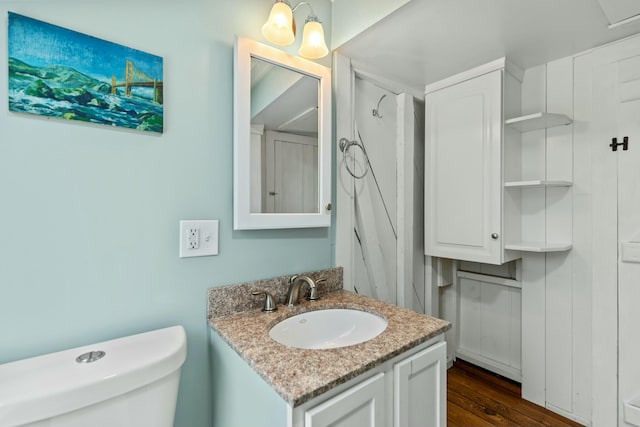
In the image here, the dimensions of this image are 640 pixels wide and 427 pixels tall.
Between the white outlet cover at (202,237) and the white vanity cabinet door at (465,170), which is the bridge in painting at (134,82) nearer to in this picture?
the white outlet cover at (202,237)

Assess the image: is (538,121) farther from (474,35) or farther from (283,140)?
(283,140)

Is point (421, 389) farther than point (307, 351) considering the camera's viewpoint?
Yes

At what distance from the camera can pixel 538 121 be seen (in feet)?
5.08

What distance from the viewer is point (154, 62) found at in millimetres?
984

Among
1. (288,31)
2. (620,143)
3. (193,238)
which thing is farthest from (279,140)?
(620,143)

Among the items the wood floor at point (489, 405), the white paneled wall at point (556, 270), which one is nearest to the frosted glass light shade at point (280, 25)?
the white paneled wall at point (556, 270)

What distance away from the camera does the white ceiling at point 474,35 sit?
3.81 feet

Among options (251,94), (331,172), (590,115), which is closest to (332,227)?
(331,172)

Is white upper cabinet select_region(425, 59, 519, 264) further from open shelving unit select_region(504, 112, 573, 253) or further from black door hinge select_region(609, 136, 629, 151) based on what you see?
black door hinge select_region(609, 136, 629, 151)

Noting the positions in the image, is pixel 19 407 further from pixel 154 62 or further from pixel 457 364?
pixel 457 364

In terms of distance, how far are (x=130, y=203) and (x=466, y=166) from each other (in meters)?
1.63

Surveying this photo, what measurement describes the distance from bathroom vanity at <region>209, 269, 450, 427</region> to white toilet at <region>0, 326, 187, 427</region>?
189mm

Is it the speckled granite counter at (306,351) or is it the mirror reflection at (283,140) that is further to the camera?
the mirror reflection at (283,140)

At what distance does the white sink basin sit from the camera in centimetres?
111
